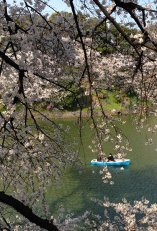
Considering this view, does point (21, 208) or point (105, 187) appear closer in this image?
point (21, 208)

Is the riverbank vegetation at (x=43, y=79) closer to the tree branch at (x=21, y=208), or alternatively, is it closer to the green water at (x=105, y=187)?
the tree branch at (x=21, y=208)

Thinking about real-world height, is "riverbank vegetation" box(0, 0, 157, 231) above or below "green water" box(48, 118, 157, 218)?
above

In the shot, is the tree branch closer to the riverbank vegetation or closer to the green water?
the riverbank vegetation

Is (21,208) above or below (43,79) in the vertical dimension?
below

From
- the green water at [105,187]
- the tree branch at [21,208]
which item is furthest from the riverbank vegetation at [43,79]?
the green water at [105,187]

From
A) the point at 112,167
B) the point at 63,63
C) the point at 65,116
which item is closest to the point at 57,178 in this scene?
the point at 63,63

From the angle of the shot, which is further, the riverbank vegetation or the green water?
the green water

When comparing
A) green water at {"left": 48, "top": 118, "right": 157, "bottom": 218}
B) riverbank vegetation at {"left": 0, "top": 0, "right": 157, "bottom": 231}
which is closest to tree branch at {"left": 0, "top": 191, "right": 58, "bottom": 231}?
riverbank vegetation at {"left": 0, "top": 0, "right": 157, "bottom": 231}

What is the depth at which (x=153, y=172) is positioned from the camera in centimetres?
1464

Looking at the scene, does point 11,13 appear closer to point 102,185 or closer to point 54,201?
point 54,201

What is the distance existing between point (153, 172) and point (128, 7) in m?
13.0

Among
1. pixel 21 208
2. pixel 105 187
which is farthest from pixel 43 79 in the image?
pixel 105 187

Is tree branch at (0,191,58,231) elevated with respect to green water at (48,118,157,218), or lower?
elevated

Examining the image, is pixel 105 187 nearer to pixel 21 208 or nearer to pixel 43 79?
pixel 43 79
